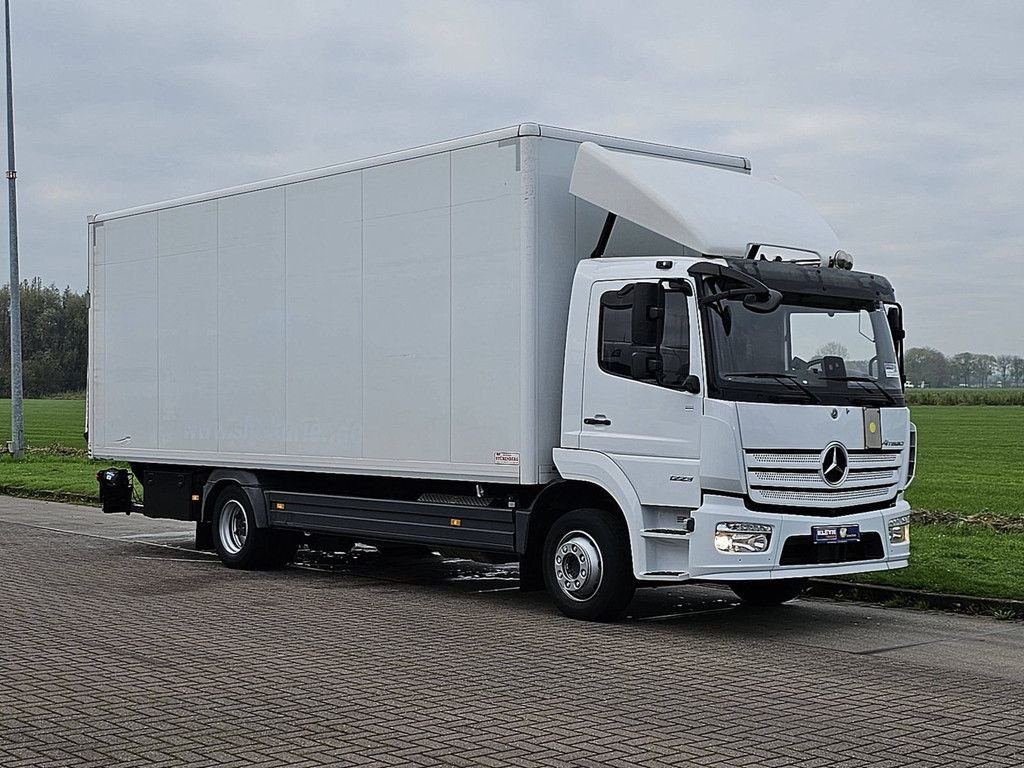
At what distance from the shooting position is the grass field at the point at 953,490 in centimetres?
1337

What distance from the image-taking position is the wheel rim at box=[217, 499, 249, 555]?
15.4 meters

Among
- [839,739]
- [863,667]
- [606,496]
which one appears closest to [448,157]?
[606,496]

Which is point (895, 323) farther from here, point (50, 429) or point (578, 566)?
point (50, 429)

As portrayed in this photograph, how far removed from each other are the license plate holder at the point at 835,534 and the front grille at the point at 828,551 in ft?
0.11

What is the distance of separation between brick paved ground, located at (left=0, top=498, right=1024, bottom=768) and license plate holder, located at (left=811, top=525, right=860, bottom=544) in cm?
81

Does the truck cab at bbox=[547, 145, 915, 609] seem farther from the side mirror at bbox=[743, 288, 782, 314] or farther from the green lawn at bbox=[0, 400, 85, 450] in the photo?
the green lawn at bbox=[0, 400, 85, 450]

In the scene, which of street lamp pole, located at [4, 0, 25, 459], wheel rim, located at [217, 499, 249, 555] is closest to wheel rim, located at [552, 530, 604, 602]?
wheel rim, located at [217, 499, 249, 555]

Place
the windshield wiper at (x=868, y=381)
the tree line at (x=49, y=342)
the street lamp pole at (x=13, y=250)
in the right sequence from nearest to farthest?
1. the windshield wiper at (x=868, y=381)
2. the street lamp pole at (x=13, y=250)
3. the tree line at (x=49, y=342)

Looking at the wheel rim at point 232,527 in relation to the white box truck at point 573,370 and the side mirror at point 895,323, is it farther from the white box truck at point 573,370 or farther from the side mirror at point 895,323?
the side mirror at point 895,323

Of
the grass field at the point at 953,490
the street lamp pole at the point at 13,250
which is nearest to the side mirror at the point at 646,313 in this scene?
the grass field at the point at 953,490

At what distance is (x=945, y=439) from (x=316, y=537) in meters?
36.1

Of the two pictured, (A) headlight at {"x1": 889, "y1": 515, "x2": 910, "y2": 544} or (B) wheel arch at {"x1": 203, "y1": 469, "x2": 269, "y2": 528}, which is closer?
(A) headlight at {"x1": 889, "y1": 515, "x2": 910, "y2": 544}

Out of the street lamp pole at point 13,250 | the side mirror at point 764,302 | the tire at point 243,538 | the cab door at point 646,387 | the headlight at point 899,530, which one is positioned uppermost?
the street lamp pole at point 13,250

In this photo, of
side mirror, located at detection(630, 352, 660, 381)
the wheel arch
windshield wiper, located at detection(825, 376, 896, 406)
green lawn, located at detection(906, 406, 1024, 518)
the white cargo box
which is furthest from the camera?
green lawn, located at detection(906, 406, 1024, 518)
